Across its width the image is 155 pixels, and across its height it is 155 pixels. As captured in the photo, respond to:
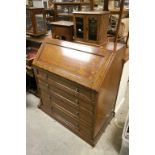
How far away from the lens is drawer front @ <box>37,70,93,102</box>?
136cm

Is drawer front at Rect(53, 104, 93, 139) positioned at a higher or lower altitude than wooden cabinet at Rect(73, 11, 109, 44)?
lower

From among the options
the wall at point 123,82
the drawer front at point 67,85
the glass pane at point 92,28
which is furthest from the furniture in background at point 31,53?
the wall at point 123,82

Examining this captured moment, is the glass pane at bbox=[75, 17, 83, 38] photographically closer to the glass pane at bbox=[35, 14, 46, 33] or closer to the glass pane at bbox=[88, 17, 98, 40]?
the glass pane at bbox=[88, 17, 98, 40]

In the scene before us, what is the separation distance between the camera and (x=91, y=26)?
1.47m

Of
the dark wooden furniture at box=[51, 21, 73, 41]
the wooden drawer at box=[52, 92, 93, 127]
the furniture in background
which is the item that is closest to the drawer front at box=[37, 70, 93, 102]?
the wooden drawer at box=[52, 92, 93, 127]

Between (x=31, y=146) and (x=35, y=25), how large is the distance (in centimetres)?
158

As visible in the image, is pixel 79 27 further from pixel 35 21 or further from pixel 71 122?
pixel 71 122

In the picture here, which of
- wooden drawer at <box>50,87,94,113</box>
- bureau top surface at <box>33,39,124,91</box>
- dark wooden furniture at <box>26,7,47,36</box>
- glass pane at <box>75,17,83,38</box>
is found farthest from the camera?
dark wooden furniture at <box>26,7,47,36</box>

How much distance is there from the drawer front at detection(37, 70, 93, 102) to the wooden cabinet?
1.61 ft

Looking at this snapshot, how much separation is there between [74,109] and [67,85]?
1.00 feet

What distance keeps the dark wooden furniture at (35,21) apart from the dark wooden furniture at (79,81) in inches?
19.9

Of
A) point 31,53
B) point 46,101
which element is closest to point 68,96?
point 46,101
